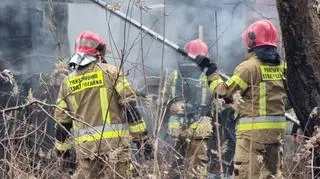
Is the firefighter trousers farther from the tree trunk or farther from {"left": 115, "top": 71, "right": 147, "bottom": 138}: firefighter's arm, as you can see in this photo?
{"left": 115, "top": 71, "right": 147, "bottom": 138}: firefighter's arm

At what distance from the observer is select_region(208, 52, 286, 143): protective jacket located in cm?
557

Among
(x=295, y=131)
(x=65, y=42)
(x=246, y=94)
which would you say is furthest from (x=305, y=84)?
(x=65, y=42)

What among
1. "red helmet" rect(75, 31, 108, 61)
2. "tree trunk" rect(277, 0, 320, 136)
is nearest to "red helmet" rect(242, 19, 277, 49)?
"tree trunk" rect(277, 0, 320, 136)

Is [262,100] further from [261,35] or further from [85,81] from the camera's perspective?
[85,81]

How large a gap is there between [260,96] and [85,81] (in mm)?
1471

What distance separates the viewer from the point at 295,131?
6.77 metres

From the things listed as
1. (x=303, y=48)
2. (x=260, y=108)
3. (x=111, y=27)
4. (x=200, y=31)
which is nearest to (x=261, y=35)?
(x=260, y=108)

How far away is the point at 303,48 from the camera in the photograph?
459cm

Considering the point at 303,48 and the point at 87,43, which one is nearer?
the point at 303,48

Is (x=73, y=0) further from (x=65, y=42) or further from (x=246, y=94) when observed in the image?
(x=246, y=94)

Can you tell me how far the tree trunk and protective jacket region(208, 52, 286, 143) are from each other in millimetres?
799

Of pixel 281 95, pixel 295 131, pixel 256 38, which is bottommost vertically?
pixel 295 131

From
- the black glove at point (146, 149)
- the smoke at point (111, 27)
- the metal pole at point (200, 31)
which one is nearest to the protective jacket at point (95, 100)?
the black glove at point (146, 149)

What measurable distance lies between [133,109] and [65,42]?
3.33m
